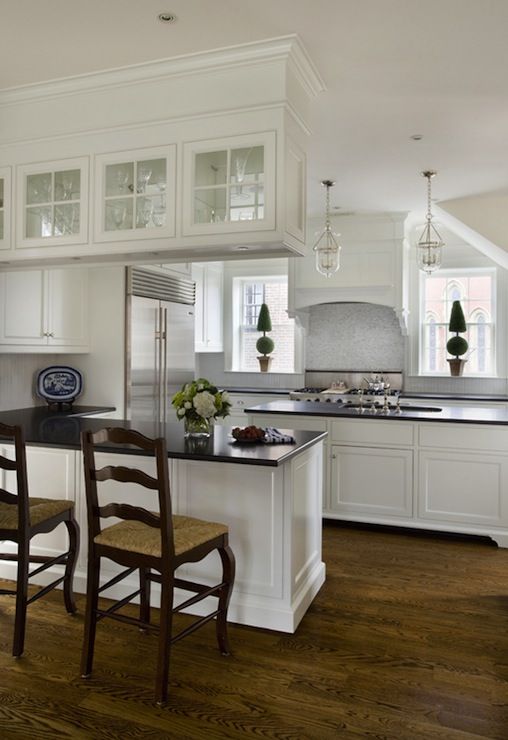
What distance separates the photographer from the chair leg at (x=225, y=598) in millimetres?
2570

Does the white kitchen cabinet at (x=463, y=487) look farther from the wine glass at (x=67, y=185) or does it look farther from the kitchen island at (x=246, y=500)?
the wine glass at (x=67, y=185)

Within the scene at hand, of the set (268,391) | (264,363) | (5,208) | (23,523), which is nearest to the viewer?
(23,523)

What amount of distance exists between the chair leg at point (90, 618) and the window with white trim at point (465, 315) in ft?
16.4

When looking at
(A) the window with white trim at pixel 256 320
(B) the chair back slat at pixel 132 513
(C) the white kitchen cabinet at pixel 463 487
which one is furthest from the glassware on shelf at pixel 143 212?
(A) the window with white trim at pixel 256 320

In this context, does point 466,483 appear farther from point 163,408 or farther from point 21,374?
point 21,374

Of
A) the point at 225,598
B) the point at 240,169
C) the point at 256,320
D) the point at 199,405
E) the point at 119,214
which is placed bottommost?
the point at 225,598

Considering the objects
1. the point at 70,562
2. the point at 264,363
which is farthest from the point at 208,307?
the point at 70,562

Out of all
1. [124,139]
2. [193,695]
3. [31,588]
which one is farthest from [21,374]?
[193,695]

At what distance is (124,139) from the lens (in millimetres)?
3088

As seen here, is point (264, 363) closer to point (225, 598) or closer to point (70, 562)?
point (70, 562)

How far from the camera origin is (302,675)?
2.44m

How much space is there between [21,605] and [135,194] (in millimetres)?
2046

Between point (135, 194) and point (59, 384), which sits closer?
point (135, 194)

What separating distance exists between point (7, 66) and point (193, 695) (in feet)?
9.99
